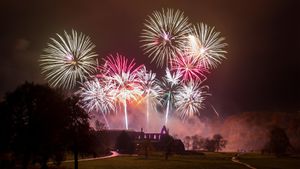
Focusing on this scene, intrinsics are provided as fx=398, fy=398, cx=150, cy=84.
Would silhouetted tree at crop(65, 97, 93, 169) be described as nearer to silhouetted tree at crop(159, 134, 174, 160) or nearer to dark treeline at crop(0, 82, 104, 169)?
dark treeline at crop(0, 82, 104, 169)

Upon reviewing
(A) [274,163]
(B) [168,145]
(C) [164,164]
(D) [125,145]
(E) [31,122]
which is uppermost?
(E) [31,122]

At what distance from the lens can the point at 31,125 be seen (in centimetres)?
4634

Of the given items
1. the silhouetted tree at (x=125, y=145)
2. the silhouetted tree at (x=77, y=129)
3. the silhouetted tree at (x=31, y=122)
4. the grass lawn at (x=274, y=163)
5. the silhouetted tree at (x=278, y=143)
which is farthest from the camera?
the silhouetted tree at (x=278, y=143)

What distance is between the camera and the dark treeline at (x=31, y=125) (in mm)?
46000

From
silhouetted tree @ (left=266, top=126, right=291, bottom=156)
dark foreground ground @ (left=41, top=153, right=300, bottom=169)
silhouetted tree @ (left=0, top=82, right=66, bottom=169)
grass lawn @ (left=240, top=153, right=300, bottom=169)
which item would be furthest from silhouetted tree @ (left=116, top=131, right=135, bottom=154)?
silhouetted tree @ (left=0, top=82, right=66, bottom=169)

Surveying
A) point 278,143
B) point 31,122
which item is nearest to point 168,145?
point 278,143

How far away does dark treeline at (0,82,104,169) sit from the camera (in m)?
46.0

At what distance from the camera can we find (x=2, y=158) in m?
47.8

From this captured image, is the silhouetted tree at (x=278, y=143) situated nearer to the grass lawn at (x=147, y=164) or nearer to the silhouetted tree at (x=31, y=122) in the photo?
the grass lawn at (x=147, y=164)

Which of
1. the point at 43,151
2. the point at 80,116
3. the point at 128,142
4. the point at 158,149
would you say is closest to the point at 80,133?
the point at 80,116

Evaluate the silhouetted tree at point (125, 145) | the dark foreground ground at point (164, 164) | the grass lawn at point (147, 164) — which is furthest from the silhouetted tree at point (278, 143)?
the grass lawn at point (147, 164)

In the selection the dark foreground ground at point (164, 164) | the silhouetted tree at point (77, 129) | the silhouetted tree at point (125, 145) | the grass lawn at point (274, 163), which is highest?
the silhouetted tree at point (77, 129)

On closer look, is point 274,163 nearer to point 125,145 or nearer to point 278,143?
point 278,143

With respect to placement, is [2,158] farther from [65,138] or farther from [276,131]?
[276,131]
